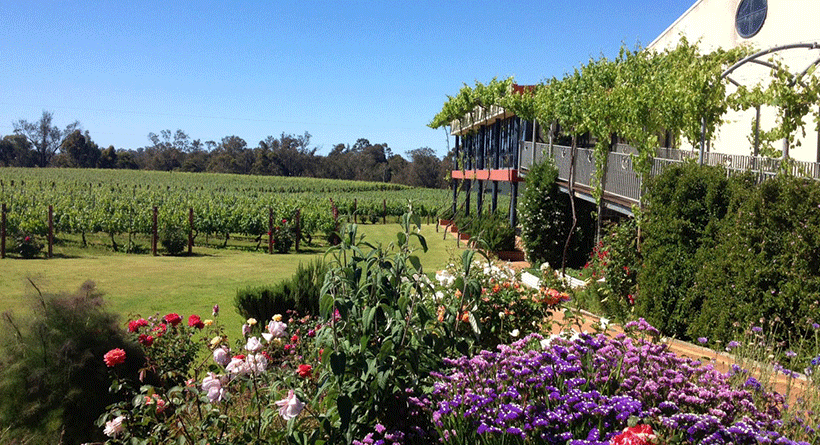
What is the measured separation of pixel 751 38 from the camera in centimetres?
1405

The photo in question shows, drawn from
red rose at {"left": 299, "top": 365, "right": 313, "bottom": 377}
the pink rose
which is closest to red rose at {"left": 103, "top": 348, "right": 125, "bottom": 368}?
red rose at {"left": 299, "top": 365, "right": 313, "bottom": 377}

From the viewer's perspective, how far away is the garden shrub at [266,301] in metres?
8.92

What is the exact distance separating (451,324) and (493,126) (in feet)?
74.7

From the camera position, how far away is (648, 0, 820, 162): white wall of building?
1234 centimetres

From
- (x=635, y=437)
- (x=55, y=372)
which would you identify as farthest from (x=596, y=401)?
(x=55, y=372)

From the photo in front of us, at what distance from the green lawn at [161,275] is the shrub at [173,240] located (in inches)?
26.4

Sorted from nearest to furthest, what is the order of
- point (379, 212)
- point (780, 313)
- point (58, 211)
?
point (780, 313), point (58, 211), point (379, 212)

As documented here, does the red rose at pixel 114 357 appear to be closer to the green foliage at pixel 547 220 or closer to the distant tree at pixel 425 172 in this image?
the green foliage at pixel 547 220

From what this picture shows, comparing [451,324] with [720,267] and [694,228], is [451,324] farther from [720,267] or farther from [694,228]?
[694,228]

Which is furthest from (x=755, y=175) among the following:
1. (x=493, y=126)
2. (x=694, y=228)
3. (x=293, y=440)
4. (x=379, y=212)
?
(x=379, y=212)

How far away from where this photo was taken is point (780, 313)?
6.12 meters

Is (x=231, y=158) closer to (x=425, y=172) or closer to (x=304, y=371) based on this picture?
(x=425, y=172)

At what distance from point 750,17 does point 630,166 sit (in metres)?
5.45

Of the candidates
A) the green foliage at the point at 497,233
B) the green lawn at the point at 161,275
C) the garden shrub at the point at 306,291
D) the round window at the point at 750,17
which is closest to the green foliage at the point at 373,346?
the garden shrub at the point at 306,291
